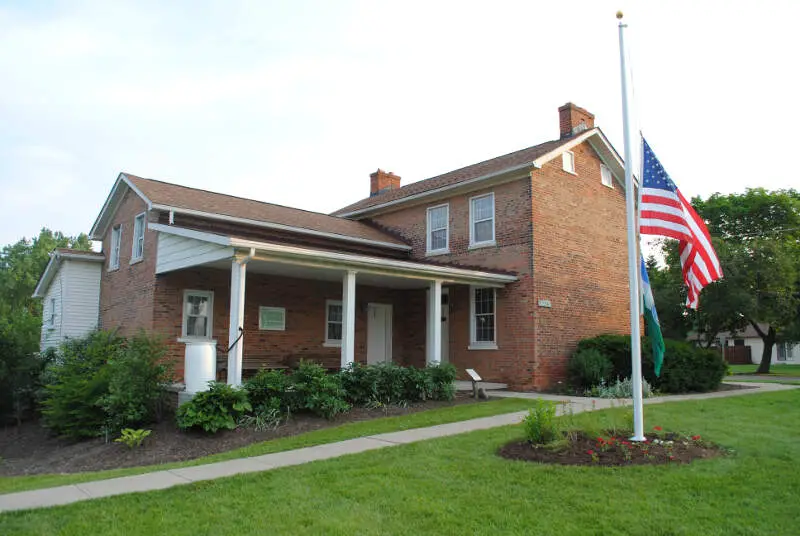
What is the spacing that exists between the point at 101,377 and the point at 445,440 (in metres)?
7.29

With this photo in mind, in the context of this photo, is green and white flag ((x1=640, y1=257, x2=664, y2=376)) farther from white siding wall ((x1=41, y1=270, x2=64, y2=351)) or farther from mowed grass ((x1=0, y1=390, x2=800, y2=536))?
white siding wall ((x1=41, y1=270, x2=64, y2=351))

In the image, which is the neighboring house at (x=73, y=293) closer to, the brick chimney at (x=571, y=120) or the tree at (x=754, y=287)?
the brick chimney at (x=571, y=120)

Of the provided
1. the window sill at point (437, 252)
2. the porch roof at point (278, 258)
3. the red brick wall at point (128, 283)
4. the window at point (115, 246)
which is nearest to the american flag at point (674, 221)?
the porch roof at point (278, 258)

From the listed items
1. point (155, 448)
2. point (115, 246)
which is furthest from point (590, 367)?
point (115, 246)

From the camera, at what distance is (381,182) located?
26453 millimetres

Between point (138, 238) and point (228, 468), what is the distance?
10888 millimetres

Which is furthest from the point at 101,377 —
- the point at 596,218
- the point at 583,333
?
the point at 596,218

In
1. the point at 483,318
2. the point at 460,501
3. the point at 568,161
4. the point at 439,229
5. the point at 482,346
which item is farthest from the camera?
the point at 439,229

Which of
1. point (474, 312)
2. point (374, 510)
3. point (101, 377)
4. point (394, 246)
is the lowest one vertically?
point (374, 510)

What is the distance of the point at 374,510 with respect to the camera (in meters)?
5.47

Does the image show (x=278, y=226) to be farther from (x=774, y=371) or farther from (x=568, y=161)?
(x=774, y=371)

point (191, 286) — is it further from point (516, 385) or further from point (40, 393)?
point (516, 385)

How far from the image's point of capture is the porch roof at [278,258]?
11.7 metres

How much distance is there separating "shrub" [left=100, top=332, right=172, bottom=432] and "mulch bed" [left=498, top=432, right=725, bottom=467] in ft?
23.3
